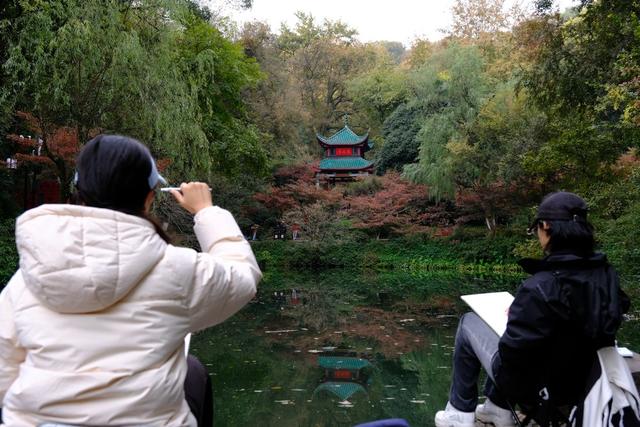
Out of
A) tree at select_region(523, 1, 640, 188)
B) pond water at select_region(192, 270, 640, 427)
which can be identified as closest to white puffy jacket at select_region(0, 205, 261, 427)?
pond water at select_region(192, 270, 640, 427)

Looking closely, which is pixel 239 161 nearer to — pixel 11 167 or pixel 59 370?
pixel 11 167

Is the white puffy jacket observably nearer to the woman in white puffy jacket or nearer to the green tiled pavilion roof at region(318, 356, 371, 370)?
the woman in white puffy jacket

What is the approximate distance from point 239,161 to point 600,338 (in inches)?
511

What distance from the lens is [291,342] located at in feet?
18.7

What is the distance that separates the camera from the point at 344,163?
22875mm

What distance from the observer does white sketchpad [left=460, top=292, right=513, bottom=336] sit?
2.05 meters

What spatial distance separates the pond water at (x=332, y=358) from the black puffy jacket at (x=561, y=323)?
1159 millimetres

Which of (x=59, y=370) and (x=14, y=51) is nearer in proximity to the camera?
(x=59, y=370)

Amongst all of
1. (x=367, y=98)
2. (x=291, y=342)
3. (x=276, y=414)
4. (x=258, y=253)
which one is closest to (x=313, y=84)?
(x=367, y=98)

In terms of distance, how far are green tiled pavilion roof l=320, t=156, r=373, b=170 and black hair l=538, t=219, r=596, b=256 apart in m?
21.0

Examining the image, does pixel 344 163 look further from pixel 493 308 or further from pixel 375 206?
pixel 493 308

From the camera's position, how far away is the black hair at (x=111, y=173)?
1218mm

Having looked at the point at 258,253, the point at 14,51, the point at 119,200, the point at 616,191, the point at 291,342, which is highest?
the point at 14,51

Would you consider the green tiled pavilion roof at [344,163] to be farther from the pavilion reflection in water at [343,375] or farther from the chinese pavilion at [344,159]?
the pavilion reflection in water at [343,375]
